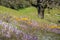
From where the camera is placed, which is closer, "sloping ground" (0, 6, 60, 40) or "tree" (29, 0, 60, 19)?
"sloping ground" (0, 6, 60, 40)

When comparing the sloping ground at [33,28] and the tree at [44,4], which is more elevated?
the sloping ground at [33,28]

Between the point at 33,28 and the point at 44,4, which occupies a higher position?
the point at 33,28

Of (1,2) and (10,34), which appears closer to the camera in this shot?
(10,34)

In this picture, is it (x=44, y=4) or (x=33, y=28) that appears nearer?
(x=33, y=28)

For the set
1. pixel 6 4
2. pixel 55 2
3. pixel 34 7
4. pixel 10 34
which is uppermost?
pixel 10 34

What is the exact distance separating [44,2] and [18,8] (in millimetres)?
19439

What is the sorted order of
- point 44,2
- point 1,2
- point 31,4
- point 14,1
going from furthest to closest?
point 31,4 < point 14,1 < point 1,2 < point 44,2

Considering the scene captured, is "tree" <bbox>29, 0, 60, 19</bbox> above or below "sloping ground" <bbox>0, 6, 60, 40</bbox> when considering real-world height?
below

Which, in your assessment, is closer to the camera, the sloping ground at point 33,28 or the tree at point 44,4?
the sloping ground at point 33,28

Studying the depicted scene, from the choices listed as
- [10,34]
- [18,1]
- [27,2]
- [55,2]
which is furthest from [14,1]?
[10,34]

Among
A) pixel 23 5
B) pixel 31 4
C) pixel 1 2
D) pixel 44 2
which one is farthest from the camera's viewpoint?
pixel 31 4

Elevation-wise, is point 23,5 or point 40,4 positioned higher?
point 40,4

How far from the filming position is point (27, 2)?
55.6 m

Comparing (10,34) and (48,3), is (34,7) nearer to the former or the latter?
(48,3)
